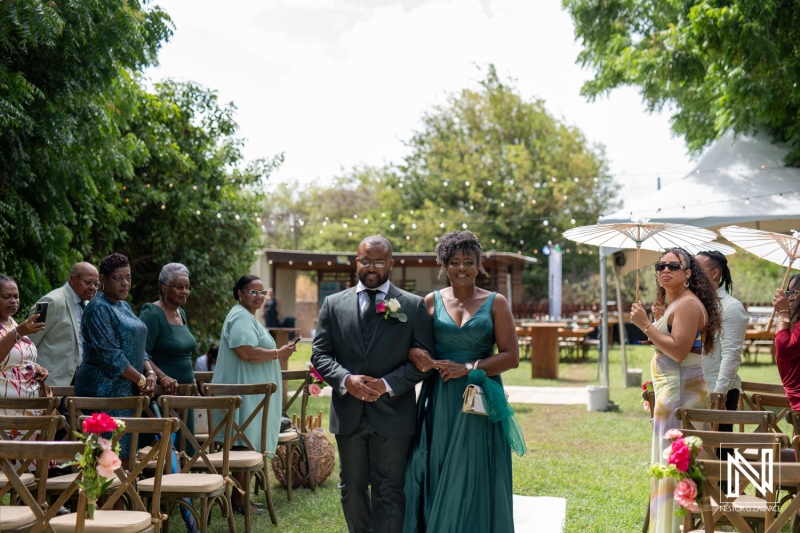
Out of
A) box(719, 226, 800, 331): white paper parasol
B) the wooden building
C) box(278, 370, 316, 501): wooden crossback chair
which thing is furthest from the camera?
the wooden building

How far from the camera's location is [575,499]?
6.64m

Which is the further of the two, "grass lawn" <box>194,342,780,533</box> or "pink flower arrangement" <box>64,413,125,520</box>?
"grass lawn" <box>194,342,780,533</box>

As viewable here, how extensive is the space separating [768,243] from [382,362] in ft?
12.2

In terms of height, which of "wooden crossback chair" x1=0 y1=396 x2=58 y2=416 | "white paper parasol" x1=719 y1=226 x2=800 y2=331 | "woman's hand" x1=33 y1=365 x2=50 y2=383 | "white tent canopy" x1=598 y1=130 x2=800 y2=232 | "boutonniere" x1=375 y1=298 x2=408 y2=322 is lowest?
"wooden crossback chair" x1=0 y1=396 x2=58 y2=416

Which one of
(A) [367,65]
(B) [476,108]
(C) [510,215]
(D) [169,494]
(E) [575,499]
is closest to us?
(D) [169,494]

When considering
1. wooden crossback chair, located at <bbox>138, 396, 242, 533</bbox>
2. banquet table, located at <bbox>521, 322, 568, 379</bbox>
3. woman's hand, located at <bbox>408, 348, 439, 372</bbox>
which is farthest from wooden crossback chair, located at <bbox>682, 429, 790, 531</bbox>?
banquet table, located at <bbox>521, 322, 568, 379</bbox>

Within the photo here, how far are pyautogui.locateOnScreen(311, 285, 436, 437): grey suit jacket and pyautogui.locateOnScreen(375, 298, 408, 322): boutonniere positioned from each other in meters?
0.06

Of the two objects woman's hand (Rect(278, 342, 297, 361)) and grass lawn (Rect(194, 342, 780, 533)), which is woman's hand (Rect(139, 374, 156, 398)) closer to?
woman's hand (Rect(278, 342, 297, 361))

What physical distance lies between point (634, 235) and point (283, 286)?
2335 centimetres

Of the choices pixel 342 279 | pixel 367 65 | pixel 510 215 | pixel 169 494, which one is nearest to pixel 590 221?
pixel 510 215

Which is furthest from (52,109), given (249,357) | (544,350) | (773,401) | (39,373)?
(544,350)

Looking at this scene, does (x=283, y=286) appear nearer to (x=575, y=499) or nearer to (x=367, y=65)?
(x=575, y=499)

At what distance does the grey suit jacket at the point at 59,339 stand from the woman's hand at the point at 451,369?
330cm

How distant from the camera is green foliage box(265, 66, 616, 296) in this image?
36.5 m
